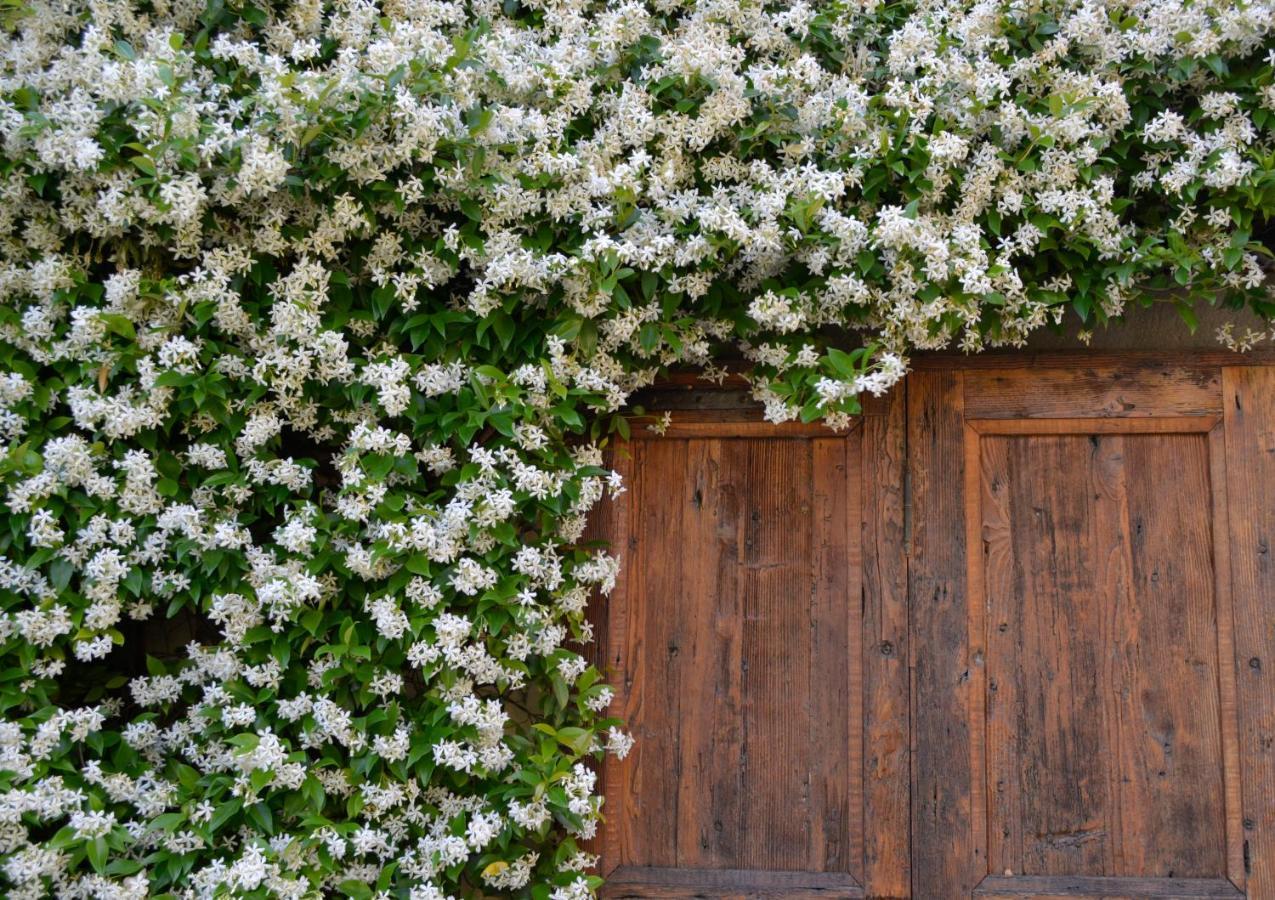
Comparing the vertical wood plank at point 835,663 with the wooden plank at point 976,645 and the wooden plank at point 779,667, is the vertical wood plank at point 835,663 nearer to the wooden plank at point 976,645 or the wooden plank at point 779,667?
the wooden plank at point 779,667

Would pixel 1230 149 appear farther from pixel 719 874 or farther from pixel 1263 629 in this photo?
pixel 719 874

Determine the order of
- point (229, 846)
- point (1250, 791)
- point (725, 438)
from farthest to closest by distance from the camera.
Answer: point (725, 438)
point (1250, 791)
point (229, 846)

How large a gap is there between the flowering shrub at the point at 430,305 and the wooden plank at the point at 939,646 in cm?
24

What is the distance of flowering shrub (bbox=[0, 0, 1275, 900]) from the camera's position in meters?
2.58

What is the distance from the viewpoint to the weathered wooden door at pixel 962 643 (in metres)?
2.78

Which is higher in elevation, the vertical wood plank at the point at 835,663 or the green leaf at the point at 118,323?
the green leaf at the point at 118,323

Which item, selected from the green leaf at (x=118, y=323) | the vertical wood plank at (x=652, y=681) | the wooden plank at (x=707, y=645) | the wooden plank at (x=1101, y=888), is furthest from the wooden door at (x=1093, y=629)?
the green leaf at (x=118, y=323)

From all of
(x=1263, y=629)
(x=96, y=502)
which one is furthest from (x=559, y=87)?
(x=1263, y=629)

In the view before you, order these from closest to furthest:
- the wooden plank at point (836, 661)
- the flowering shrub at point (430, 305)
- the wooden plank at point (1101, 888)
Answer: the flowering shrub at point (430, 305), the wooden plank at point (1101, 888), the wooden plank at point (836, 661)

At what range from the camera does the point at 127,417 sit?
2609 millimetres

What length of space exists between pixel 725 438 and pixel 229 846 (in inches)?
60.6

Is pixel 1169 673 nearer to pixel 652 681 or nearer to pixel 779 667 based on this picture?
pixel 779 667

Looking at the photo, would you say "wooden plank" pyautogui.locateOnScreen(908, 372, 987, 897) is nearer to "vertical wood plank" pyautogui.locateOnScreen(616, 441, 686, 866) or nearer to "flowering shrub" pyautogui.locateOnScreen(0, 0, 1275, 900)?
"flowering shrub" pyautogui.locateOnScreen(0, 0, 1275, 900)

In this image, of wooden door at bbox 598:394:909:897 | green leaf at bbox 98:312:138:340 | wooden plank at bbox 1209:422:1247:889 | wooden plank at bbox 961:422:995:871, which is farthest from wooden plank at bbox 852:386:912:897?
green leaf at bbox 98:312:138:340
